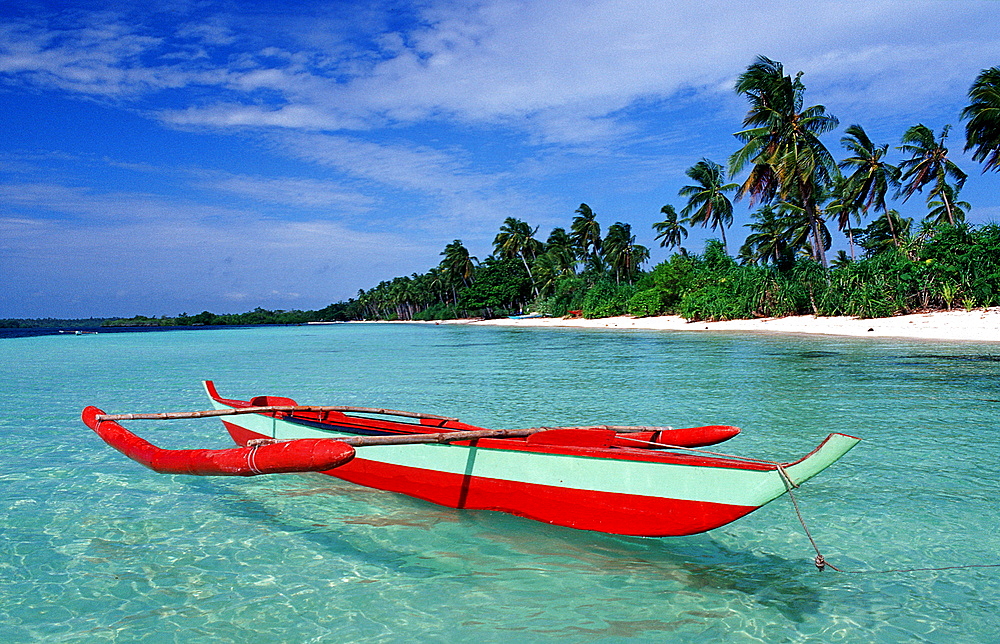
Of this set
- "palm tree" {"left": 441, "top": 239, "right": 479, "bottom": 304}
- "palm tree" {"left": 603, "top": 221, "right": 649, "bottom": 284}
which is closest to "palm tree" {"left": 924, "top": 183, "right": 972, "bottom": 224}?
"palm tree" {"left": 603, "top": 221, "right": 649, "bottom": 284}

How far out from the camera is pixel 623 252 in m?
53.8

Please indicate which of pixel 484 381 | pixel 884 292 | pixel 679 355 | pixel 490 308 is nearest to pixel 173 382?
pixel 484 381

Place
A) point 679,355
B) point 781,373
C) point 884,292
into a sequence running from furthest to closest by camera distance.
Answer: point 884,292 → point 679,355 → point 781,373

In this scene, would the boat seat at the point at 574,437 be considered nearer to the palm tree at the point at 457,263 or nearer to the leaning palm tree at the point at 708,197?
the leaning palm tree at the point at 708,197

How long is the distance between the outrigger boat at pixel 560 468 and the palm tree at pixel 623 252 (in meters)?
50.3

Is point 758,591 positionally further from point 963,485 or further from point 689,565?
point 963,485

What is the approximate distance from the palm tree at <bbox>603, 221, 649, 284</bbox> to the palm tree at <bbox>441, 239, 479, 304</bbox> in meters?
27.2

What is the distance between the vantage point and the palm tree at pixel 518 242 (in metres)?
68.0

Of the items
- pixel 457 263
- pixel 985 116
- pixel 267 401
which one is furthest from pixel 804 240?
pixel 457 263

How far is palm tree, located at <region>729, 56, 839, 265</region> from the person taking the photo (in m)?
27.2

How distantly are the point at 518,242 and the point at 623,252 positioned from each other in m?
17.3

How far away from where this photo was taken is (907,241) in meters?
23.5

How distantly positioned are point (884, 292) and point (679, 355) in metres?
11.9

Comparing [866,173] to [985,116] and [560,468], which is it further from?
[560,468]
